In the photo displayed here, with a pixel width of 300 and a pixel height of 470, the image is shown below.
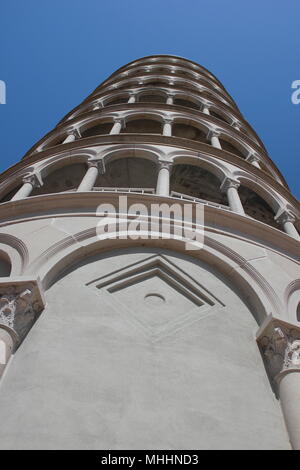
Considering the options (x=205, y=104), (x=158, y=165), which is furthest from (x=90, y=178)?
(x=205, y=104)

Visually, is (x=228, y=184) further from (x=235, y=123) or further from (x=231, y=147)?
(x=235, y=123)

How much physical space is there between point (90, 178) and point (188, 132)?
9.19 metres

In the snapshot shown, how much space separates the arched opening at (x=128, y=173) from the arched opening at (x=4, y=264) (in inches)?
256

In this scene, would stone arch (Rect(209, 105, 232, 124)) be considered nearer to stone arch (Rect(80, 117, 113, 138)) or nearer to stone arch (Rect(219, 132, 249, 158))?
stone arch (Rect(219, 132, 249, 158))

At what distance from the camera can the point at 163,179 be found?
464 inches

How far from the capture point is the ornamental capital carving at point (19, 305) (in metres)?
6.07

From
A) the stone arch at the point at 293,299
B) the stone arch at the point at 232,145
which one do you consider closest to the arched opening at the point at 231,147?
the stone arch at the point at 232,145

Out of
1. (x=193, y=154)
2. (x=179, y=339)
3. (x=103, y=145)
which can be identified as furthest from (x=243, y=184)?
(x=179, y=339)

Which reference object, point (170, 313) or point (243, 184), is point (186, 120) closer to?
point (243, 184)

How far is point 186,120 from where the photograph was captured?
63.0 feet

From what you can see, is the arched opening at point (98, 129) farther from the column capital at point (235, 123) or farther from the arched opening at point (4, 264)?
the arched opening at point (4, 264)

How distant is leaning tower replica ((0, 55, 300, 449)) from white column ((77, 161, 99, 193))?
0.17 ft

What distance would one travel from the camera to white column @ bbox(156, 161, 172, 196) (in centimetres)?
1121

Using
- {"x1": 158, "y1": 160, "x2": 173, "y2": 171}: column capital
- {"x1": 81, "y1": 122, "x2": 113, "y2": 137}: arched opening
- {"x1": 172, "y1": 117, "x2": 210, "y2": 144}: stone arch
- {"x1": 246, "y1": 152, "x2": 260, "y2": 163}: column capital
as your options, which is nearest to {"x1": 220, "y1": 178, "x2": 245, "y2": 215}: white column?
{"x1": 158, "y1": 160, "x2": 173, "y2": 171}: column capital
